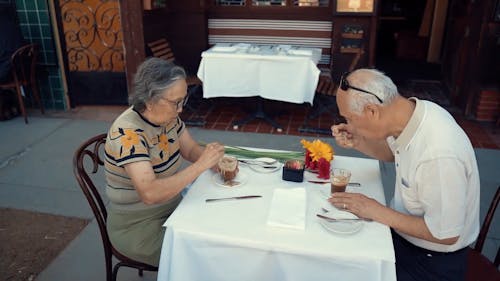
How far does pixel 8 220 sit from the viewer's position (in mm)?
3002

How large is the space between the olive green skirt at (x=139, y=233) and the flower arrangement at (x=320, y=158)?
0.75 meters

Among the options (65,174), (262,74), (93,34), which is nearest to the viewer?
(65,174)

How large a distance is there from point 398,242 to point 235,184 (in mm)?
743

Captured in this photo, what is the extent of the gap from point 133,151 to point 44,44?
14.0 ft

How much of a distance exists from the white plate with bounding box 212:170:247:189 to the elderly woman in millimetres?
94

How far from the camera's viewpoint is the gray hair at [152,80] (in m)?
1.78

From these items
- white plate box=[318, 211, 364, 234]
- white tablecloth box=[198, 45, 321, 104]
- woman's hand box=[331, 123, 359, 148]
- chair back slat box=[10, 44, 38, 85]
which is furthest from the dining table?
white plate box=[318, 211, 364, 234]

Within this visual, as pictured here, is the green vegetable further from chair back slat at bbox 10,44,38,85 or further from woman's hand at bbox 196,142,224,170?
chair back slat at bbox 10,44,38,85

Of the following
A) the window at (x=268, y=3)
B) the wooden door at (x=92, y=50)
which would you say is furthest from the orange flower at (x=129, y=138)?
the window at (x=268, y=3)

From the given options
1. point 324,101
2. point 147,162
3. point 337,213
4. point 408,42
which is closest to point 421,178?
point 337,213

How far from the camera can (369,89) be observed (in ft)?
4.99

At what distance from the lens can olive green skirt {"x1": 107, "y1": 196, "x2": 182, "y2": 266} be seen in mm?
1885

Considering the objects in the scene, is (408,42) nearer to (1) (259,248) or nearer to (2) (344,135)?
(2) (344,135)

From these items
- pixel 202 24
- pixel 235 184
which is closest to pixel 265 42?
pixel 202 24
